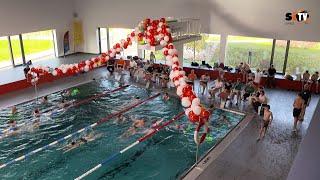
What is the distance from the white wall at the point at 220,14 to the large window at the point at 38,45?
2958mm

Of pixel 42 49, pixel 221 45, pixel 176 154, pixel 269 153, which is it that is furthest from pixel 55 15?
pixel 269 153

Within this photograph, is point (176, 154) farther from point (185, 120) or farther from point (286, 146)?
point (286, 146)

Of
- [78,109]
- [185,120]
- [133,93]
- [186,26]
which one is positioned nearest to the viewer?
[185,120]

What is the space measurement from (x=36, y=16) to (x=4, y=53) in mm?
3117

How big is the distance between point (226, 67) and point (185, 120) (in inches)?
251

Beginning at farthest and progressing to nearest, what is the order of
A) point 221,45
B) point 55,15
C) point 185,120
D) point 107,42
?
1. point 107,42
2. point 55,15
3. point 221,45
4. point 185,120

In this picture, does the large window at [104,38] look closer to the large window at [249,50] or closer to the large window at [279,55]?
the large window at [249,50]

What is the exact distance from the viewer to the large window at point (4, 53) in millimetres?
18812

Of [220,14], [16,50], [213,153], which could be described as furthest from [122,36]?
[213,153]

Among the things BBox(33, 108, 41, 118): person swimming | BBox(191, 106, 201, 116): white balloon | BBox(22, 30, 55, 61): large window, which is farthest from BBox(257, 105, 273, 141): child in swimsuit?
BBox(22, 30, 55, 61): large window

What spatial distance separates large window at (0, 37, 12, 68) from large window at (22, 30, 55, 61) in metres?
1.21

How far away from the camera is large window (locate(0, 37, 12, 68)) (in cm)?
1881

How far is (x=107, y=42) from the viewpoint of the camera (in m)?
22.8

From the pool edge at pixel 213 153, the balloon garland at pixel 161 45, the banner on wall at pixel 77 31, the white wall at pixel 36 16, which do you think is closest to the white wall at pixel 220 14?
the banner on wall at pixel 77 31
